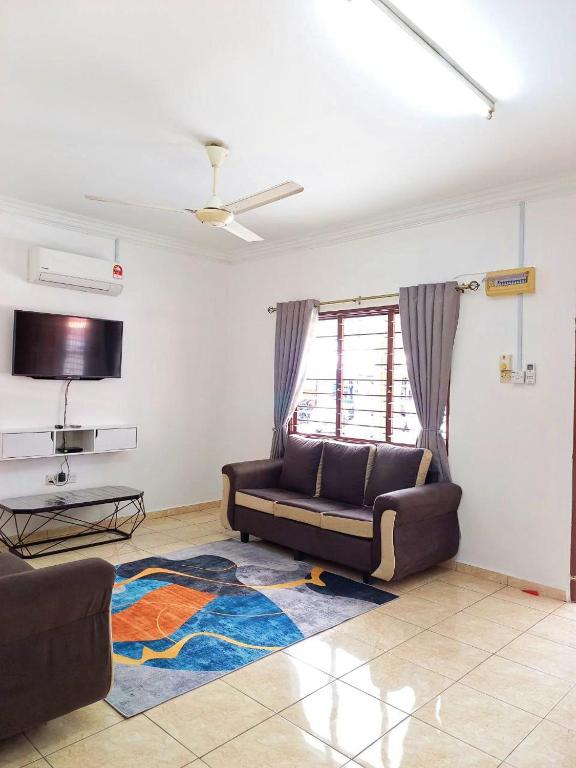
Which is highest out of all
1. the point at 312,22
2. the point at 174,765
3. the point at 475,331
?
the point at 312,22

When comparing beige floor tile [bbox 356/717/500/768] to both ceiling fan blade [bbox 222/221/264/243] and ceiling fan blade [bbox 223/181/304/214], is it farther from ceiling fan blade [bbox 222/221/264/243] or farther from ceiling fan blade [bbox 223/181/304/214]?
ceiling fan blade [bbox 222/221/264/243]

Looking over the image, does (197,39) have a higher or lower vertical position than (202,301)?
higher

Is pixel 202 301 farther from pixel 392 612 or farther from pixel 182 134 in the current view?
pixel 392 612

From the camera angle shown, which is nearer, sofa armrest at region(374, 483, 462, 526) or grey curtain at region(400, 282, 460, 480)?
sofa armrest at region(374, 483, 462, 526)

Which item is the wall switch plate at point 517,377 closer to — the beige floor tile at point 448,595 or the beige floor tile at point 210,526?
the beige floor tile at point 448,595

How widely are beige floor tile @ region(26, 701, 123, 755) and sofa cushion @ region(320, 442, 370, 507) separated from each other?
263cm

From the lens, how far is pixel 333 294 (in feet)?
17.8

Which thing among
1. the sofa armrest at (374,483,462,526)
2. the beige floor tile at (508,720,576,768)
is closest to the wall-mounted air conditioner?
the sofa armrest at (374,483,462,526)

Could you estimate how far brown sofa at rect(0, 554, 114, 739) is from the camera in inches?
80.0

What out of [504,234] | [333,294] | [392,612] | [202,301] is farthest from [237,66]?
[202,301]

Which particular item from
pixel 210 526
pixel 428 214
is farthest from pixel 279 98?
pixel 210 526

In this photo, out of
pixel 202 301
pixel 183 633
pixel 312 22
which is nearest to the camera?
pixel 312 22

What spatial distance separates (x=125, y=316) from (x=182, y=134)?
2.56 metres

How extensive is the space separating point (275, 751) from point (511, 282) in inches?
134
